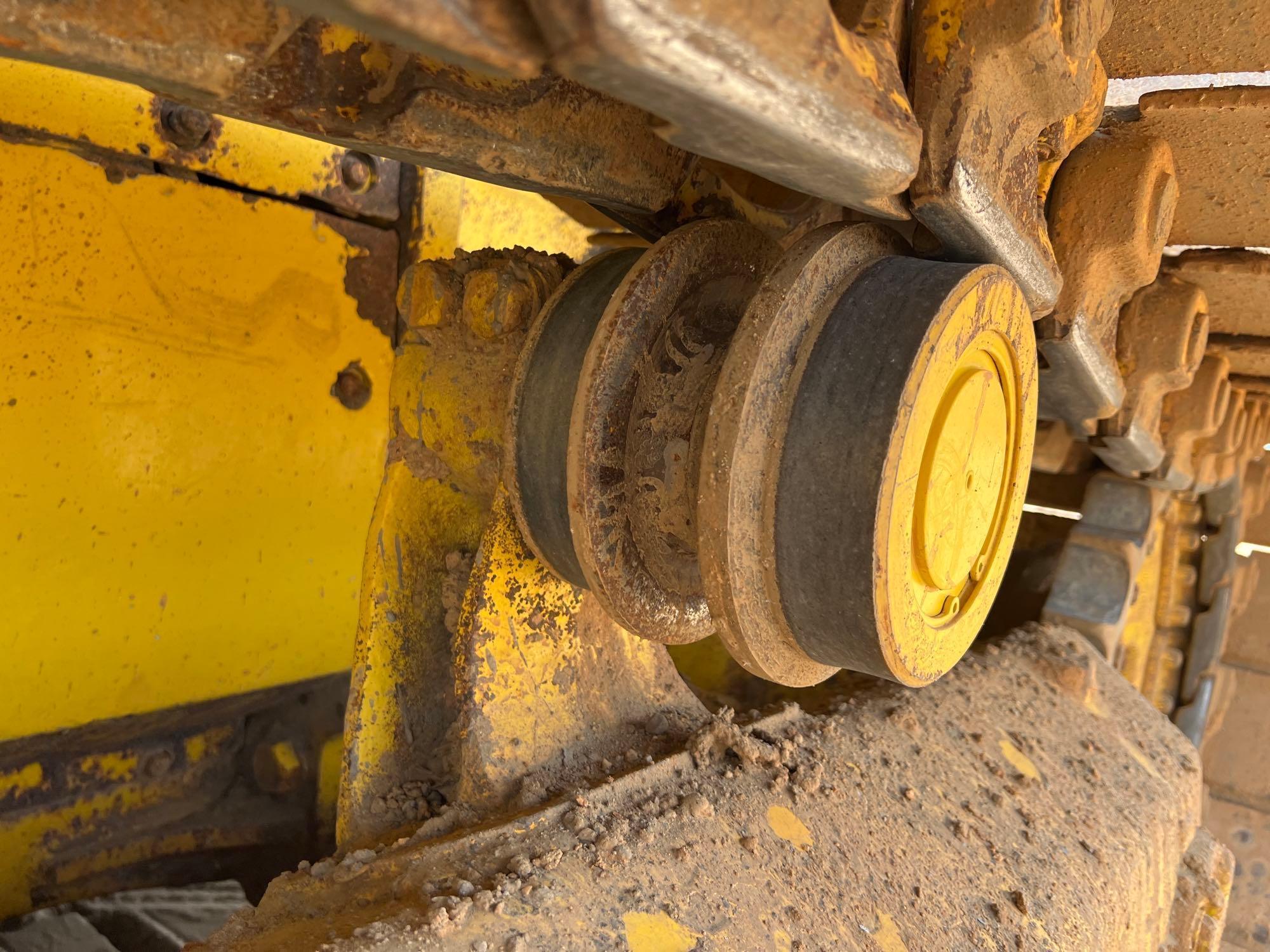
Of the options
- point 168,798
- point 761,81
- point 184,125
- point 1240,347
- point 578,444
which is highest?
point 1240,347

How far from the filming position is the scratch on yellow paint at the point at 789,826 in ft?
3.92

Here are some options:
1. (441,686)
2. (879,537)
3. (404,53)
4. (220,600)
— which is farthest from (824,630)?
(220,600)

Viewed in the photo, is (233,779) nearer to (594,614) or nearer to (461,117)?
(594,614)

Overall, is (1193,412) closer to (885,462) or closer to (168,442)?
(885,462)

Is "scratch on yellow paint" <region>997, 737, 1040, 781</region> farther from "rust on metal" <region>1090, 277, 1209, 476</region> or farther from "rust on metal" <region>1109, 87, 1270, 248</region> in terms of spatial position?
"rust on metal" <region>1109, 87, 1270, 248</region>

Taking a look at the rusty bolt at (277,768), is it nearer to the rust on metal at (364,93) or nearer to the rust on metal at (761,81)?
the rust on metal at (364,93)

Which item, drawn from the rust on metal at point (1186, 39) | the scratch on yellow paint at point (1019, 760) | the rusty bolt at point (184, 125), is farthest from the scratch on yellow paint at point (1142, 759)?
the rusty bolt at point (184, 125)

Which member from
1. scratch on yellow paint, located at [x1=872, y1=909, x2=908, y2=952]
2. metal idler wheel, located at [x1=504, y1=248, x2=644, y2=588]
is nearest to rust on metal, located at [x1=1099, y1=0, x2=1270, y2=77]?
metal idler wheel, located at [x1=504, y1=248, x2=644, y2=588]

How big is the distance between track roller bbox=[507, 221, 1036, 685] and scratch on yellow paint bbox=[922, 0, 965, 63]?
17 centimetres

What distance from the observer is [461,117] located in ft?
2.78

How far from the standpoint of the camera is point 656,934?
980 millimetres

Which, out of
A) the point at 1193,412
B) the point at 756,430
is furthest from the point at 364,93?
the point at 1193,412

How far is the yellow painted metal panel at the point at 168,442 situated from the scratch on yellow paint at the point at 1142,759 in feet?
5.46

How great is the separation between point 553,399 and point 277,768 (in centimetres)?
105
